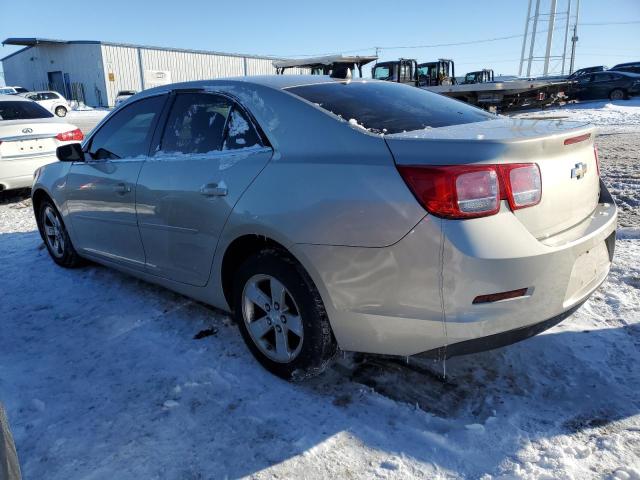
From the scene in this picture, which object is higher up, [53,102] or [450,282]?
[53,102]

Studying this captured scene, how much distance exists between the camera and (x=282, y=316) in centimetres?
266

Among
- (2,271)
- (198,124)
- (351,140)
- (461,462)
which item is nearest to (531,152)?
(351,140)

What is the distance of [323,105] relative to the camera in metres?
2.57

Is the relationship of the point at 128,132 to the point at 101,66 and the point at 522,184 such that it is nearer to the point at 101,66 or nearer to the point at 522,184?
the point at 522,184

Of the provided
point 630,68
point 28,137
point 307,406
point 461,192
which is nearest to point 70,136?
point 28,137

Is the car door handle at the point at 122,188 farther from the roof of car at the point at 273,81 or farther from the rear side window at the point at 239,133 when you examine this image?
the rear side window at the point at 239,133

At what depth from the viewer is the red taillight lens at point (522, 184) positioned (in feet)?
6.66

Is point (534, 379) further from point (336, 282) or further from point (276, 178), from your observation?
point (276, 178)

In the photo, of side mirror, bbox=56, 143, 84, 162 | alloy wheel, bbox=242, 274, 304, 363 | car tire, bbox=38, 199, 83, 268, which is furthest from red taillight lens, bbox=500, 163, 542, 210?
car tire, bbox=38, 199, 83, 268

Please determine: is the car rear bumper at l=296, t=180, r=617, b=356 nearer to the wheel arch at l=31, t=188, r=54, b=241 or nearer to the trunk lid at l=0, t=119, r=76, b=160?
the wheel arch at l=31, t=188, r=54, b=241

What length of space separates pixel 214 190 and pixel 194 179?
8.8 inches

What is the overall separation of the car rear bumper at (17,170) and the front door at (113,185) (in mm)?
3690

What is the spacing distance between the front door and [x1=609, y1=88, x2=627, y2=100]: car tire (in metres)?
26.6

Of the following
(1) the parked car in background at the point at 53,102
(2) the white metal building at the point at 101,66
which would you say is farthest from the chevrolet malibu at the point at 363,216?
(2) the white metal building at the point at 101,66
